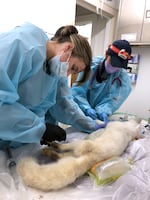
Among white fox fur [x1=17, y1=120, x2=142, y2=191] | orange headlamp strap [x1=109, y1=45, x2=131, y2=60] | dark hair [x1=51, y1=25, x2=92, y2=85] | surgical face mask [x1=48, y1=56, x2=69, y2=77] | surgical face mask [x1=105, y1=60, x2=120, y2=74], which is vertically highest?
dark hair [x1=51, y1=25, x2=92, y2=85]

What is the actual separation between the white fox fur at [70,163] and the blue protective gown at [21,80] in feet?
0.38

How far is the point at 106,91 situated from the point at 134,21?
3.24 feet

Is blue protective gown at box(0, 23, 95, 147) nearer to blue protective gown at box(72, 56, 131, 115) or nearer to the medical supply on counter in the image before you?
the medical supply on counter

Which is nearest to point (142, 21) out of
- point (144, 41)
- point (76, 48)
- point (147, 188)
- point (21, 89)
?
point (144, 41)

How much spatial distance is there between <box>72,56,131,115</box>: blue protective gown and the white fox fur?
2.04 feet

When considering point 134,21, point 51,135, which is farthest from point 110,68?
point 134,21

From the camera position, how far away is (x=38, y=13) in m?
1.69

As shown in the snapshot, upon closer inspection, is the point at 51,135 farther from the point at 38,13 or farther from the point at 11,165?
the point at 38,13

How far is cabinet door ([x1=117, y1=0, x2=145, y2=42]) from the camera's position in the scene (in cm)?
213

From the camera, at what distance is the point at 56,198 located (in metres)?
0.65

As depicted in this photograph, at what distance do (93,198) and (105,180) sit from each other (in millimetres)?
94

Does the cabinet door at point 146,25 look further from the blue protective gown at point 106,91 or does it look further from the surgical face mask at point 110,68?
the surgical face mask at point 110,68

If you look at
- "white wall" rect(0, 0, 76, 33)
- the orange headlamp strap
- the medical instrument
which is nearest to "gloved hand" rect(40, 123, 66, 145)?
the medical instrument

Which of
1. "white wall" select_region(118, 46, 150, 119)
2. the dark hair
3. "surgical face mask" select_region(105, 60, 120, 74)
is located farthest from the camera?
"white wall" select_region(118, 46, 150, 119)
